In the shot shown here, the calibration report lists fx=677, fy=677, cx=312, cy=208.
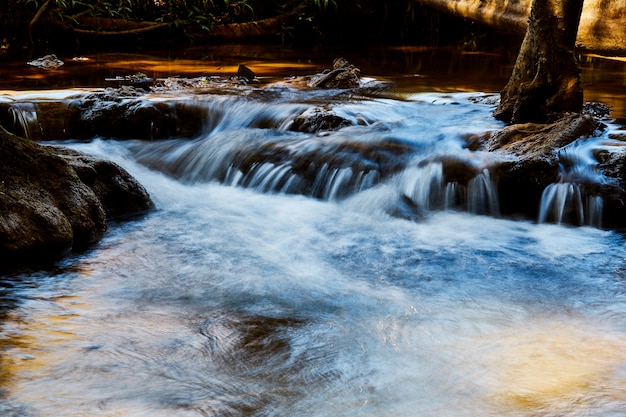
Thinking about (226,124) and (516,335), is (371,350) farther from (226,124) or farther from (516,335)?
(226,124)

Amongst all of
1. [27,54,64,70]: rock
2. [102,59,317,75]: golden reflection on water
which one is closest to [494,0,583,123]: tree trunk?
[102,59,317,75]: golden reflection on water

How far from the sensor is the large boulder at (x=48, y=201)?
12.7 ft

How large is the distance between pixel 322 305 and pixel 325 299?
0.30 feet

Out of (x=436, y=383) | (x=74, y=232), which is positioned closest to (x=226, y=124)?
(x=74, y=232)

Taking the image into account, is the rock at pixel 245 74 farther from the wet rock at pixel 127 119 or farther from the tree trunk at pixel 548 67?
the tree trunk at pixel 548 67

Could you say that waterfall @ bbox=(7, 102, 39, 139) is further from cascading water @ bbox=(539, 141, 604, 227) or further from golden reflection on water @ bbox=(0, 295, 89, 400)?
cascading water @ bbox=(539, 141, 604, 227)

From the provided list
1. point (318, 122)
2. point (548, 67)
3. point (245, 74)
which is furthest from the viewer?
point (245, 74)

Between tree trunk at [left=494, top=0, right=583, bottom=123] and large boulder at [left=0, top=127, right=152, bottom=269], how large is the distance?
370 centimetres

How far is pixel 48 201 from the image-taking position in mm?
4160

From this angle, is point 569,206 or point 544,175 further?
point 544,175

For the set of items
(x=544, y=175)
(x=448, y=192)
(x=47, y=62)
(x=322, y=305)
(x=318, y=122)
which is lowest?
(x=322, y=305)

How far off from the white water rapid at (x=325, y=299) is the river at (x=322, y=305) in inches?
0.5

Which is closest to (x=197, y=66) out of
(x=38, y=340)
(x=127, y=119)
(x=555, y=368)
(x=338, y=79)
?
(x=338, y=79)

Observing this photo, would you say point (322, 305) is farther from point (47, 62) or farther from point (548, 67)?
point (47, 62)
